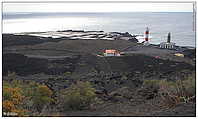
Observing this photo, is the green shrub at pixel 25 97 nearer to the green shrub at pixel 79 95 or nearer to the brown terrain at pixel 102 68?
the brown terrain at pixel 102 68

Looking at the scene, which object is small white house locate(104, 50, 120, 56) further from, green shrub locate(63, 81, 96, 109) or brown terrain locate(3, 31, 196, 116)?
green shrub locate(63, 81, 96, 109)

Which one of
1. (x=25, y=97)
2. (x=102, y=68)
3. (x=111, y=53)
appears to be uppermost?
(x=111, y=53)

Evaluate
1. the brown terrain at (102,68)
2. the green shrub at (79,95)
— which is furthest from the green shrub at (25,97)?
the green shrub at (79,95)

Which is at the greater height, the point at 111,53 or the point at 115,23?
the point at 115,23

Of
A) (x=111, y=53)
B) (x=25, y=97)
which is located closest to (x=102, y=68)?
(x=111, y=53)

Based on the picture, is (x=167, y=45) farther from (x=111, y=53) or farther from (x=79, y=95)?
(x=79, y=95)
